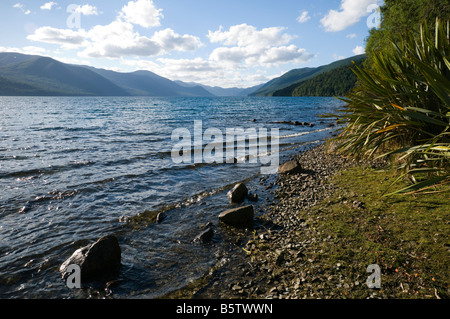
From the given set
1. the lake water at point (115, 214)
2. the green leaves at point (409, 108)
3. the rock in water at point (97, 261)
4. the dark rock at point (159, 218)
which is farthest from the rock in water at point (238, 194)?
the rock in water at point (97, 261)

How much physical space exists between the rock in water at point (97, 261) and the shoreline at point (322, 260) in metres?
1.94

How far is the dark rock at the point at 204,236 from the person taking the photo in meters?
7.19

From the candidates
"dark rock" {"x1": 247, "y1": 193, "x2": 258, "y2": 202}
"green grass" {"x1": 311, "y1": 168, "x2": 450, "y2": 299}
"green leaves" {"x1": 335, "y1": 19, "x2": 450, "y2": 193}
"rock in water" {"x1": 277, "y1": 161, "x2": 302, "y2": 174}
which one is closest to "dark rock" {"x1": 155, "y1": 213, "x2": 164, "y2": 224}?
"dark rock" {"x1": 247, "y1": 193, "x2": 258, "y2": 202}

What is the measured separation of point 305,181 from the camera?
11.4 m

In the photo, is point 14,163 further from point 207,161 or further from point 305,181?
point 305,181

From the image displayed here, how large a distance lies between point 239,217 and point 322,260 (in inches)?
127

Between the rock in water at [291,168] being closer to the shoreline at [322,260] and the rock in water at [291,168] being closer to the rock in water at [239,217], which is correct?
the shoreline at [322,260]

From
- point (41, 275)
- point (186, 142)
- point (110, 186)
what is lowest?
point (41, 275)

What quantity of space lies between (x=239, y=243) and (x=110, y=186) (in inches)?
323

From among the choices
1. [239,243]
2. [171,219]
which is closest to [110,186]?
[171,219]

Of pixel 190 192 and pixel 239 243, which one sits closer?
pixel 239 243

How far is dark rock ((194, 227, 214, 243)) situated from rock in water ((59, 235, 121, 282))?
7.38ft

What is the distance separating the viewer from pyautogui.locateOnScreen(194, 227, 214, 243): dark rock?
23.6 feet

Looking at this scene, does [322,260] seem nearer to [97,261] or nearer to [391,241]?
[391,241]
